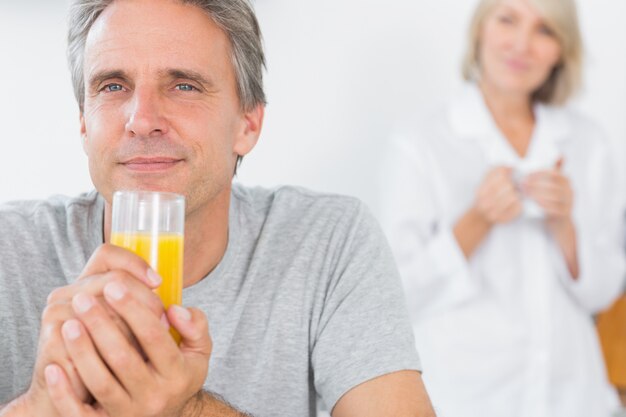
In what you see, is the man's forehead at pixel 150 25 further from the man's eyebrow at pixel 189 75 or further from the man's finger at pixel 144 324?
the man's finger at pixel 144 324

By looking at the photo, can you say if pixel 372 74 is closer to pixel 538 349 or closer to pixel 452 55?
pixel 452 55

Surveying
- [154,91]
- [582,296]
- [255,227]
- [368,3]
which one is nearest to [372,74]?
[368,3]

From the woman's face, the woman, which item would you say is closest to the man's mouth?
the woman

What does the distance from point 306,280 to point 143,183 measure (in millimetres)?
312

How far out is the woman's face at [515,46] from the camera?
2.66 metres

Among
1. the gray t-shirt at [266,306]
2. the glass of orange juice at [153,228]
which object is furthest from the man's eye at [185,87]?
the glass of orange juice at [153,228]

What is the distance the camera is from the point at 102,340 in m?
0.96

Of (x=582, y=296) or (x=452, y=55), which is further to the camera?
(x=452, y=55)

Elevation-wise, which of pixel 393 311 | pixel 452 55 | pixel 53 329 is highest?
pixel 452 55

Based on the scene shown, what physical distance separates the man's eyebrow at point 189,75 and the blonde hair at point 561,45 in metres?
1.49

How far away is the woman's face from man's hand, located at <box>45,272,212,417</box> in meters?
1.89

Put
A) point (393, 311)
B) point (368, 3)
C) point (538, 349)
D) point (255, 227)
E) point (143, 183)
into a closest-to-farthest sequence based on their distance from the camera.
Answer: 1. point (143, 183)
2. point (393, 311)
3. point (255, 227)
4. point (538, 349)
5. point (368, 3)

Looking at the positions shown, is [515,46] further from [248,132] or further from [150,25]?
[150,25]

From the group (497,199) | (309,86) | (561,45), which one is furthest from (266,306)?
(561,45)
